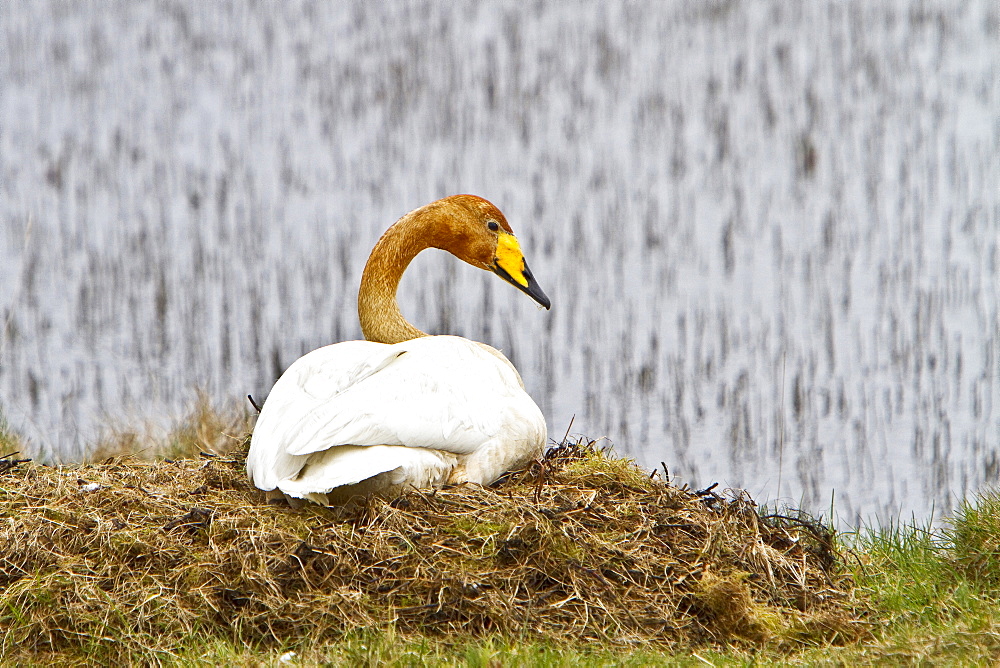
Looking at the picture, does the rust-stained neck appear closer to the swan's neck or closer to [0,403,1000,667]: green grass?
the swan's neck

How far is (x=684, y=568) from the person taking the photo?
364 centimetres

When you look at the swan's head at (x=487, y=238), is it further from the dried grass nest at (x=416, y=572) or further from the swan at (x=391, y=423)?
the dried grass nest at (x=416, y=572)

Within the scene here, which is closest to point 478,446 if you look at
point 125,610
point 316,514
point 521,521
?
point 521,521

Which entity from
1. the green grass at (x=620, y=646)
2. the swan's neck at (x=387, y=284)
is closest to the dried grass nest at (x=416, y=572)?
the green grass at (x=620, y=646)

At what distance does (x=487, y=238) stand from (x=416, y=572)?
201cm

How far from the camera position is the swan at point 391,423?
3500 millimetres

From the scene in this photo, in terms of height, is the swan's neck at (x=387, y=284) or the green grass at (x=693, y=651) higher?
the swan's neck at (x=387, y=284)

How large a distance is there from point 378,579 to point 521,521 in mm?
580

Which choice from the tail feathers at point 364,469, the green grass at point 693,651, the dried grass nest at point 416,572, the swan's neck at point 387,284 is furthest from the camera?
the swan's neck at point 387,284

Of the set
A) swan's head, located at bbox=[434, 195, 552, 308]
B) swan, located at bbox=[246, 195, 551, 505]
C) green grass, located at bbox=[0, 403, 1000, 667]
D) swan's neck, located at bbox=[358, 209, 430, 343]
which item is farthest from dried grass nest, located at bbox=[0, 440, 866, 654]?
swan's head, located at bbox=[434, 195, 552, 308]

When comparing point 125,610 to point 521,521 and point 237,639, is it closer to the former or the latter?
point 237,639

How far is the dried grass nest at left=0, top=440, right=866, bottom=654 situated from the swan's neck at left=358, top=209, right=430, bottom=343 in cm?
115

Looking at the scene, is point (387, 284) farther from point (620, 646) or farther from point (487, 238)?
point (620, 646)

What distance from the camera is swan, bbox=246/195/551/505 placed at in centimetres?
350
